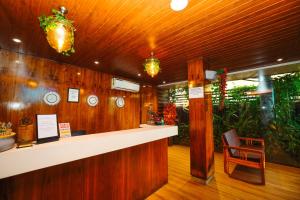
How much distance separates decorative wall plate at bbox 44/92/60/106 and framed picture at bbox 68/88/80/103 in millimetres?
289

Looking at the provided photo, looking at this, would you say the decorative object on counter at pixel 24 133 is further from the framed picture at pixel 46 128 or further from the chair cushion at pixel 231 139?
the chair cushion at pixel 231 139

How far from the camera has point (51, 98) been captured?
358 cm

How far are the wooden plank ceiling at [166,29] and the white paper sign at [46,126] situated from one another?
4.32ft

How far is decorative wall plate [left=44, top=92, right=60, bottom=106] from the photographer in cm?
351

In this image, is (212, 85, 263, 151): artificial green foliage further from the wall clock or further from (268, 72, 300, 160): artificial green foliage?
the wall clock

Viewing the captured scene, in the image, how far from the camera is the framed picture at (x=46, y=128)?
1.43 metres

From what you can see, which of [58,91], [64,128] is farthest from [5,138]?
[58,91]

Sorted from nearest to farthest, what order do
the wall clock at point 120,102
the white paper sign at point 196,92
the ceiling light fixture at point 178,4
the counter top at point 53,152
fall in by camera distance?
the counter top at point 53,152 < the ceiling light fixture at point 178,4 < the white paper sign at point 196,92 < the wall clock at point 120,102

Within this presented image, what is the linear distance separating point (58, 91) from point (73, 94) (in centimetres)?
37

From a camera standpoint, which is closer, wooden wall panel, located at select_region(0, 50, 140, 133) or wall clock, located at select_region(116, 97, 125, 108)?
wooden wall panel, located at select_region(0, 50, 140, 133)

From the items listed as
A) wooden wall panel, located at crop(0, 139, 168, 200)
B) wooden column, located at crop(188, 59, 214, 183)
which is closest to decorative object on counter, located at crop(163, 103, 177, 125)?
wooden column, located at crop(188, 59, 214, 183)

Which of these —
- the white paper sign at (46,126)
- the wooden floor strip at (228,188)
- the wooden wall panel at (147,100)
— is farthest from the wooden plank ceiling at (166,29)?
the wooden wall panel at (147,100)

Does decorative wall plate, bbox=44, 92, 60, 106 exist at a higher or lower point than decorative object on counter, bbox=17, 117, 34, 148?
higher

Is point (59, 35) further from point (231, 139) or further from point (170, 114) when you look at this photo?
point (231, 139)
